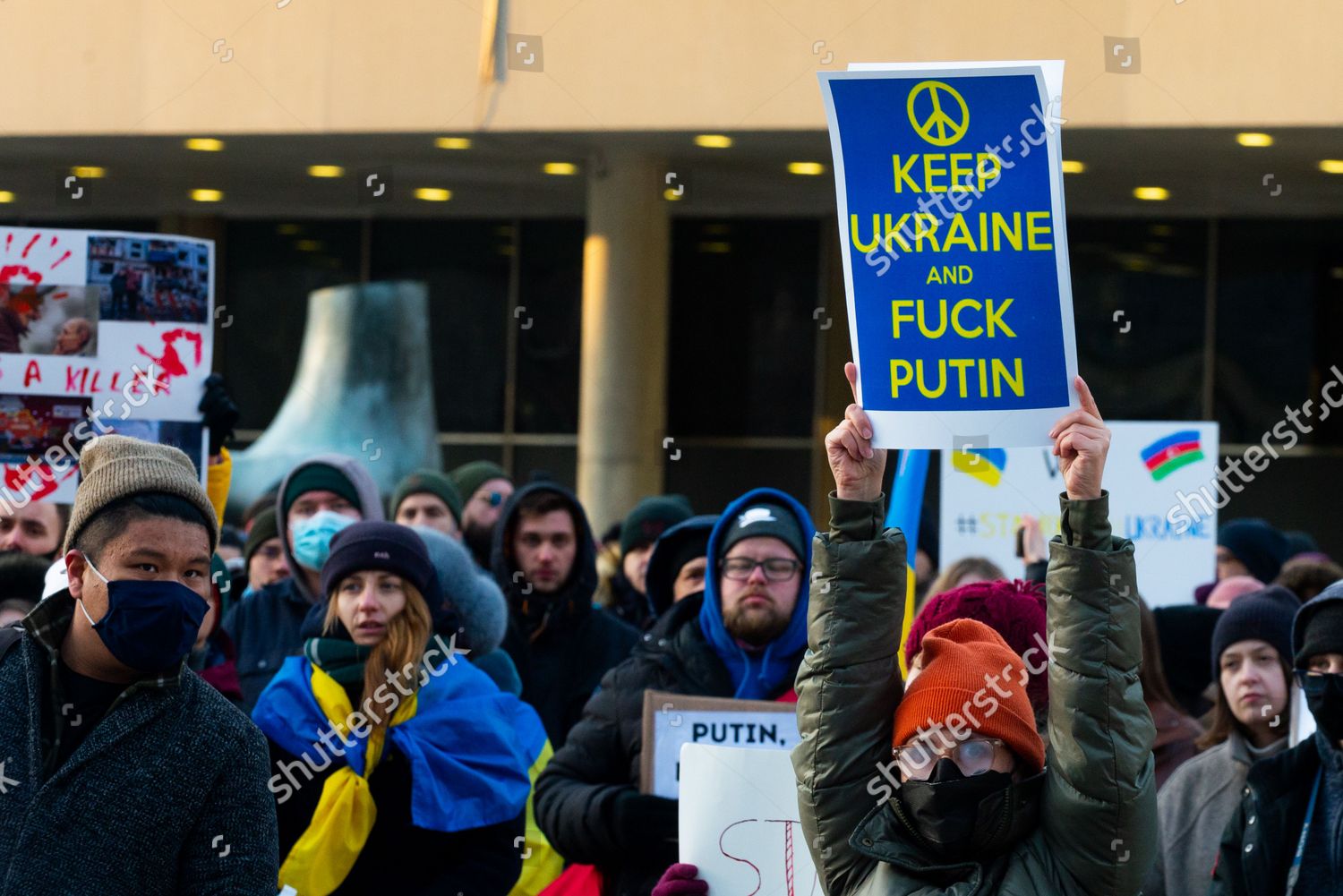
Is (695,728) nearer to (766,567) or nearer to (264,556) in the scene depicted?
(766,567)

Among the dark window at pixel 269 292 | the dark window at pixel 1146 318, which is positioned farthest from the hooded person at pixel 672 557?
the dark window at pixel 269 292

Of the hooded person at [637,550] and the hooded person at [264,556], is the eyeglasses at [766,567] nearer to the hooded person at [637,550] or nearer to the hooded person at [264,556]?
the hooded person at [264,556]

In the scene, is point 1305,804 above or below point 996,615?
below

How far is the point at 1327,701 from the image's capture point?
4.26 m

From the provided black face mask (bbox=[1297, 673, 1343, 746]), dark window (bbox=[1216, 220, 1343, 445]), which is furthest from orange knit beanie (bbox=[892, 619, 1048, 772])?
dark window (bbox=[1216, 220, 1343, 445])

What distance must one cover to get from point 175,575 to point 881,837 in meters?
1.29

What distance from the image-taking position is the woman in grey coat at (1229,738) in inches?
198

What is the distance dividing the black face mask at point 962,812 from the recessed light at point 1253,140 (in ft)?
39.9

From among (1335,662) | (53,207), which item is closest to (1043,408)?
(1335,662)

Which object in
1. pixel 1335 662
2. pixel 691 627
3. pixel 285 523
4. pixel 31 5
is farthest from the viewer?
pixel 31 5

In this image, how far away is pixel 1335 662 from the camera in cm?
432

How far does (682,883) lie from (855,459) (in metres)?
1.24

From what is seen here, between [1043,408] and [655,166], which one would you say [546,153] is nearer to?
[655,166]

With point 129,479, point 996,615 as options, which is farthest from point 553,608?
point 129,479
